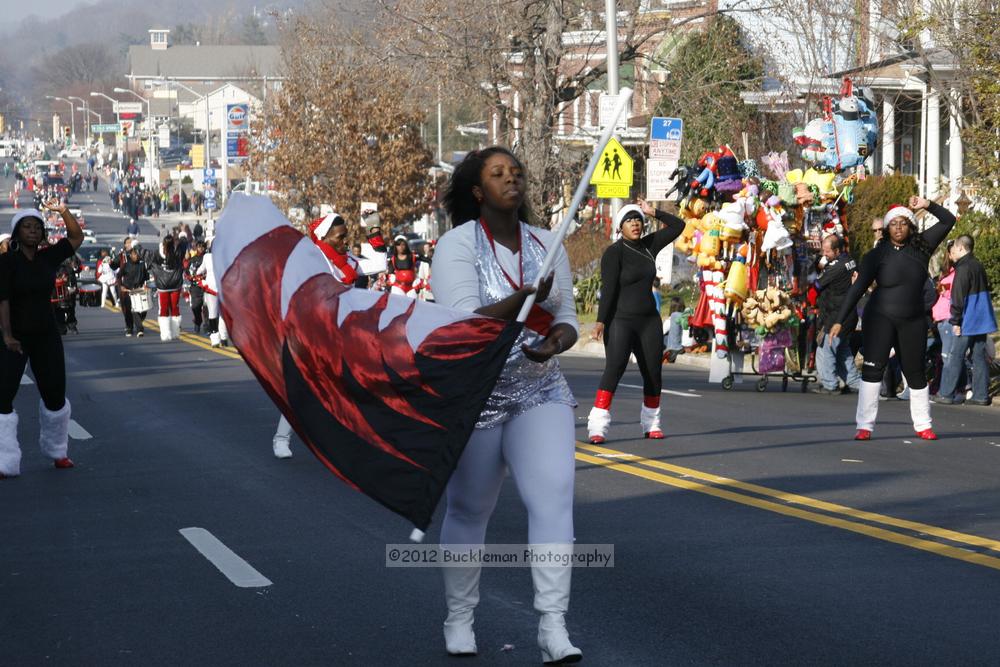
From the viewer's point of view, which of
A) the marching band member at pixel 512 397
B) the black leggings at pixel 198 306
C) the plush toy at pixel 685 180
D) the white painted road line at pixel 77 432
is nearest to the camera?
the marching band member at pixel 512 397

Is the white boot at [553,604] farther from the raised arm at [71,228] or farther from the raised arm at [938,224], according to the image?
the raised arm at [938,224]

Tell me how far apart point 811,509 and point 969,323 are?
7717mm

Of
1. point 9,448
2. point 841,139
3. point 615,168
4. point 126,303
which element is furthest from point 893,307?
point 126,303

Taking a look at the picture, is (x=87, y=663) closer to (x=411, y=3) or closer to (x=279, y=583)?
(x=279, y=583)

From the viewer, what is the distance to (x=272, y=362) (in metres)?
6.29

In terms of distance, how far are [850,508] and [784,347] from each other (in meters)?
8.21

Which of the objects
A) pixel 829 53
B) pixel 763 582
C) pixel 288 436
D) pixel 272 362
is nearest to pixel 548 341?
pixel 272 362

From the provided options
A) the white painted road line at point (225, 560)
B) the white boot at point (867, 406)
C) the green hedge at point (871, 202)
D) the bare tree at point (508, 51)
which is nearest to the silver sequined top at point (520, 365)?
the white painted road line at point (225, 560)

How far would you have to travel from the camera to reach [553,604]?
6012 millimetres

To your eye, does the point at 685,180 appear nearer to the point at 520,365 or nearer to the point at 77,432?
the point at 77,432

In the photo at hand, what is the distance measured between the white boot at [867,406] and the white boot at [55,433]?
6.28 meters

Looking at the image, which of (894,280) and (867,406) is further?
(867,406)

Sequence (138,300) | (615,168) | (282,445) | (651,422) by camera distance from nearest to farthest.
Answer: (282,445), (651,422), (615,168), (138,300)

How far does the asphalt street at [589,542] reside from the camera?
22.0 ft
